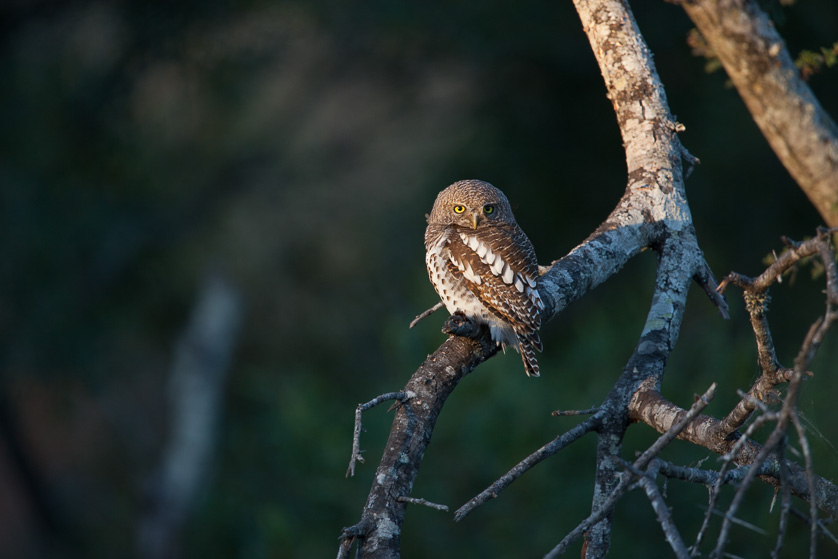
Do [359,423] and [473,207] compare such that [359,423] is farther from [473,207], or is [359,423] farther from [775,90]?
[473,207]

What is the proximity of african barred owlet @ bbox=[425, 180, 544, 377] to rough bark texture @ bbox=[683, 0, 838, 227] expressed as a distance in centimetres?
105

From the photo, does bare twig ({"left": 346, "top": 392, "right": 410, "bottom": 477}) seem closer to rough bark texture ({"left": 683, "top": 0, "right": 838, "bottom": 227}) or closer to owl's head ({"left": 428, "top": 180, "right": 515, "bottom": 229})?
rough bark texture ({"left": 683, "top": 0, "right": 838, "bottom": 227})

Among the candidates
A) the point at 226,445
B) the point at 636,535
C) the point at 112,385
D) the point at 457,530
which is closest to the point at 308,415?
Answer: the point at 457,530

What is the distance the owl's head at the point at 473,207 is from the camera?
12.1 ft

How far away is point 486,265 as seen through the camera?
3316mm

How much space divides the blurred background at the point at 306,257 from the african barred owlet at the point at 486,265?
2.54 meters

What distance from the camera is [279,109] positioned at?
12.0m

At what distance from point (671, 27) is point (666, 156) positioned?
5.33 m

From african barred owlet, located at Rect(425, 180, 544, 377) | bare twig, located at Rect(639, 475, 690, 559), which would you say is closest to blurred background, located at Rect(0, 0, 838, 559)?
african barred owlet, located at Rect(425, 180, 544, 377)

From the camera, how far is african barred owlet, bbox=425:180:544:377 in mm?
3045

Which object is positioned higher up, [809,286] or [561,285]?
[809,286]

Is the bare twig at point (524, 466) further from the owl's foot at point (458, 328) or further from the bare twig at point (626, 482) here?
the owl's foot at point (458, 328)

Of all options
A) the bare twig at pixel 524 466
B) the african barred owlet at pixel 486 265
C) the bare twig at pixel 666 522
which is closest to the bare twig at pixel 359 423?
the bare twig at pixel 524 466

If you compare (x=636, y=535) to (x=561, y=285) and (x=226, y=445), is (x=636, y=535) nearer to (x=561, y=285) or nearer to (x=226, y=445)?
(x=561, y=285)
